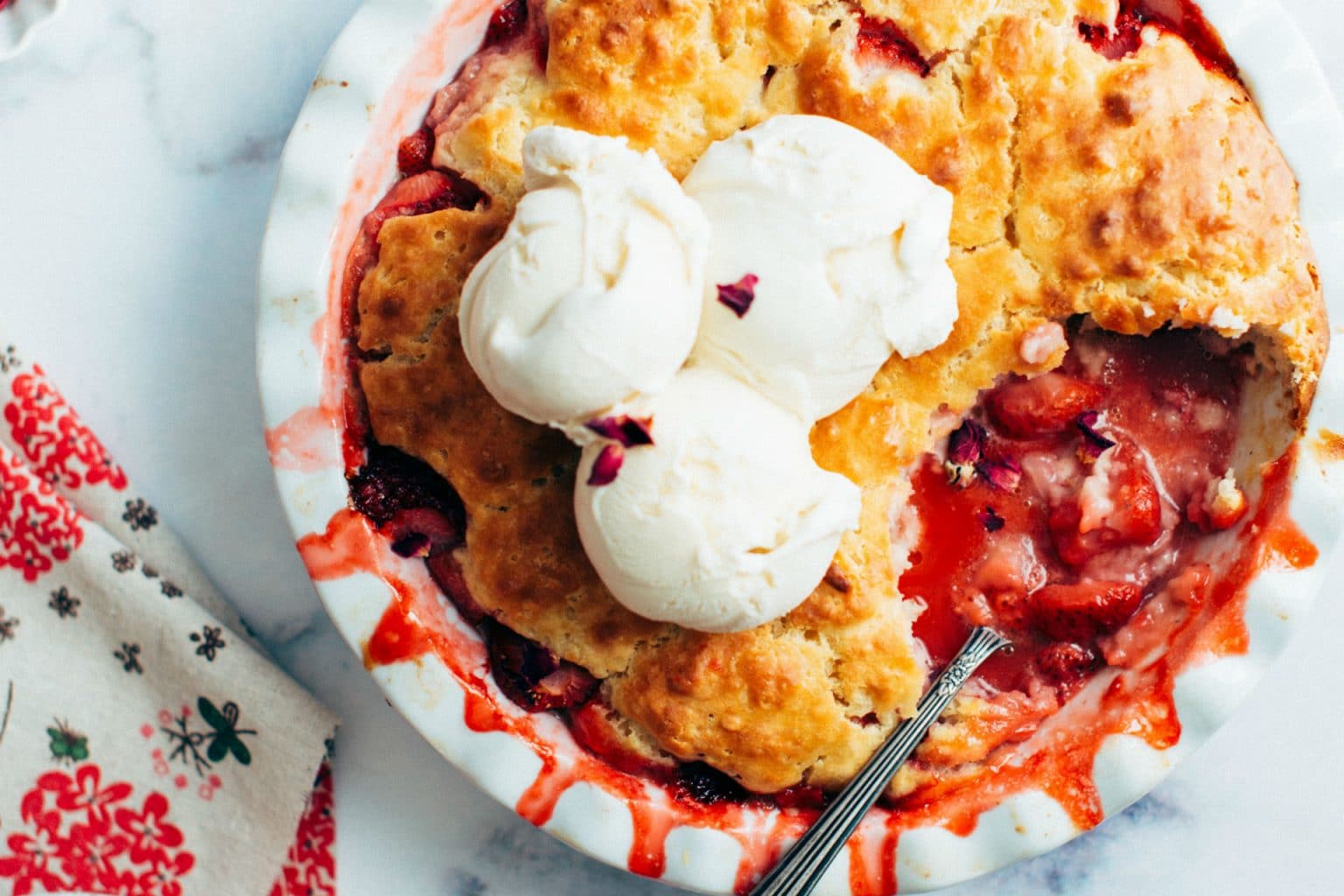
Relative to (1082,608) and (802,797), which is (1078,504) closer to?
(1082,608)

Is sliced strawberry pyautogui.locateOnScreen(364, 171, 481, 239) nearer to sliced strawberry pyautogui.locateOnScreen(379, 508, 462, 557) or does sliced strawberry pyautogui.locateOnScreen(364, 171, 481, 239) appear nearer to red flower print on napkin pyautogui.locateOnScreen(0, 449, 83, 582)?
sliced strawberry pyautogui.locateOnScreen(379, 508, 462, 557)

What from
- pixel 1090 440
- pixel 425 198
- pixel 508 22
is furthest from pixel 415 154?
pixel 1090 440

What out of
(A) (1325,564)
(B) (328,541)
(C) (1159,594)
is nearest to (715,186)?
(B) (328,541)

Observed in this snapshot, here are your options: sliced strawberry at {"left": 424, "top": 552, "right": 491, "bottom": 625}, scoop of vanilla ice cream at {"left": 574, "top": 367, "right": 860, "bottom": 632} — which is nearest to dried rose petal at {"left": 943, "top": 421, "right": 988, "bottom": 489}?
scoop of vanilla ice cream at {"left": 574, "top": 367, "right": 860, "bottom": 632}

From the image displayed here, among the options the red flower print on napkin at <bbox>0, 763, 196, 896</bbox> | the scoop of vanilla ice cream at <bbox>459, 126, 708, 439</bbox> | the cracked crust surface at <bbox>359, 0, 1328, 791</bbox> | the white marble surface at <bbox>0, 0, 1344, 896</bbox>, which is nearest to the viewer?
the scoop of vanilla ice cream at <bbox>459, 126, 708, 439</bbox>

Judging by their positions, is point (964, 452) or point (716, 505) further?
point (964, 452)

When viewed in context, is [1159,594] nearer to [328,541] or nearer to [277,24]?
[328,541]

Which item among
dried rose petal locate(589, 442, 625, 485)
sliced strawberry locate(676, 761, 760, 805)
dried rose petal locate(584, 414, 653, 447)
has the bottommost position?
sliced strawberry locate(676, 761, 760, 805)
